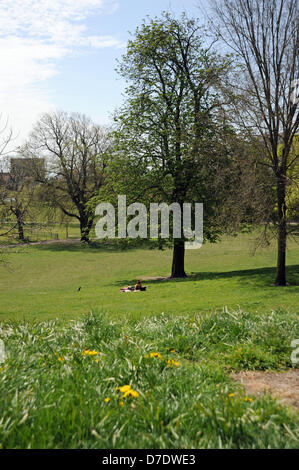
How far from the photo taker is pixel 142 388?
451 centimetres

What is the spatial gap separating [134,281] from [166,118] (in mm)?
8414

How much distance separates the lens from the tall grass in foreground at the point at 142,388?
3479mm

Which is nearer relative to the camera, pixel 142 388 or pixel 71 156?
pixel 142 388

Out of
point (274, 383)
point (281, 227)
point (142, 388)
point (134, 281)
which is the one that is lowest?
point (134, 281)

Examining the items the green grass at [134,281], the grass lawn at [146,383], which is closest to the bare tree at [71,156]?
the green grass at [134,281]

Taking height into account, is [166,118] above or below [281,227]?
above

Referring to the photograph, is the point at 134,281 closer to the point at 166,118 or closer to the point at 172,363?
the point at 166,118

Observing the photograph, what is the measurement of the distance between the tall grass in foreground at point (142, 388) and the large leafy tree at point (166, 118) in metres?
12.8

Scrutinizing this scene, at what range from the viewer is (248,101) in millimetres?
14047

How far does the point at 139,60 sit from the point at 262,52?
7622 mm

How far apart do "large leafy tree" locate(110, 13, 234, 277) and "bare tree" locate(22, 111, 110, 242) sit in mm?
23321

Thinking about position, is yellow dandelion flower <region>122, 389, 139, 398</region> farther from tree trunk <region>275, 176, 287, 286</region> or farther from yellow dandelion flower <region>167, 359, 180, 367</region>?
tree trunk <region>275, 176, 287, 286</region>

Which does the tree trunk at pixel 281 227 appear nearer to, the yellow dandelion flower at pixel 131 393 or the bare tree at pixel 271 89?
the bare tree at pixel 271 89

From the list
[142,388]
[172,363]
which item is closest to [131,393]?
[142,388]
